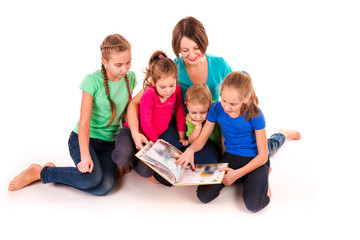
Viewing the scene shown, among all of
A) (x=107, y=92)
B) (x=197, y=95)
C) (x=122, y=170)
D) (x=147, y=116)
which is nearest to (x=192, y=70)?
(x=197, y=95)

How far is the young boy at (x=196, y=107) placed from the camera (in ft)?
8.00

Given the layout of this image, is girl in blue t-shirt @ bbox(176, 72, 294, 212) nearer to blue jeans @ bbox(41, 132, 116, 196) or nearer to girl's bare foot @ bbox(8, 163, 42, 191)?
blue jeans @ bbox(41, 132, 116, 196)

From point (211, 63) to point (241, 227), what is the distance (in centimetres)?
110

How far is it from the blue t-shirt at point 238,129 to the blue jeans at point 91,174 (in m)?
0.74

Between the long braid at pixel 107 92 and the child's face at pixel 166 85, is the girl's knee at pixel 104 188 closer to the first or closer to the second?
the long braid at pixel 107 92

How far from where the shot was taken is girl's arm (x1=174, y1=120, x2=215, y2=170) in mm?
2449

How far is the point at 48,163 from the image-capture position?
276 cm

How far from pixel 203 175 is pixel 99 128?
805 millimetres

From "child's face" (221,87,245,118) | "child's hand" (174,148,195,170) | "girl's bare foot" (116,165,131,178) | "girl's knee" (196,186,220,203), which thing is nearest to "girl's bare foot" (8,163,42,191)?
"girl's bare foot" (116,165,131,178)

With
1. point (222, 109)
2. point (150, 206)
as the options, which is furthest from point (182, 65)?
point (150, 206)

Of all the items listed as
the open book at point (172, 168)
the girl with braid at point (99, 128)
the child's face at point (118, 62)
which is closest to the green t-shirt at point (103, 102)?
the girl with braid at point (99, 128)

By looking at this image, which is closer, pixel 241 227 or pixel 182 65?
pixel 241 227

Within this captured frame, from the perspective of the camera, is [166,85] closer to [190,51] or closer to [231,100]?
[190,51]

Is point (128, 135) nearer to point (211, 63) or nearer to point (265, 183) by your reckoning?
point (211, 63)
